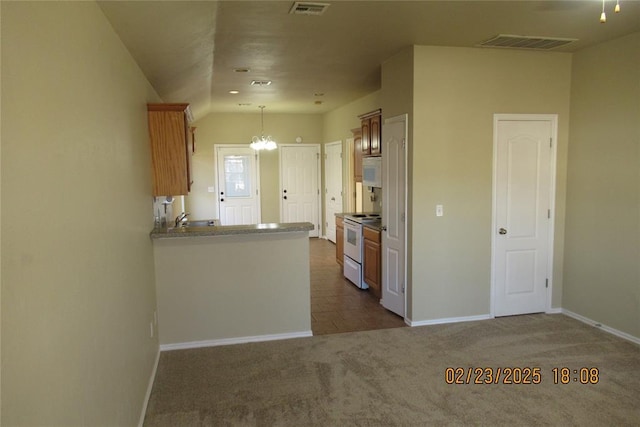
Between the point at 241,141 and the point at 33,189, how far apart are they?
25.9 ft

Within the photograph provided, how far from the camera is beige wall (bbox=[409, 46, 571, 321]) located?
4.14 m

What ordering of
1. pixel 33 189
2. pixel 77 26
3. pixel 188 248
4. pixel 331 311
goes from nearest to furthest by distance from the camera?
pixel 33 189, pixel 77 26, pixel 188 248, pixel 331 311

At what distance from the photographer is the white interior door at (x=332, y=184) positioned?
8711 millimetres

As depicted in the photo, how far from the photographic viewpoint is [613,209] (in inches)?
158

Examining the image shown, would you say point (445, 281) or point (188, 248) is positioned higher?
point (188, 248)

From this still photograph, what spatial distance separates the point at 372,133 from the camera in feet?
17.5

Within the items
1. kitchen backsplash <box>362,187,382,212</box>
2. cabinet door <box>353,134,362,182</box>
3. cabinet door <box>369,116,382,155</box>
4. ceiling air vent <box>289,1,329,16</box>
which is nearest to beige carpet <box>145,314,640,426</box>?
cabinet door <box>369,116,382,155</box>

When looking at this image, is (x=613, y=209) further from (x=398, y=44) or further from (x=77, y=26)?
(x=77, y=26)

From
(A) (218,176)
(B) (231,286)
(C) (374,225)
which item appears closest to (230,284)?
(B) (231,286)

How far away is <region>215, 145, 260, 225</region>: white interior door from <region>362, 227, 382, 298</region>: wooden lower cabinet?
417 centimetres

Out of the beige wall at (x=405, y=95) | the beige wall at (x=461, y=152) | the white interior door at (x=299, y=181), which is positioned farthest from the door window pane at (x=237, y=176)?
the beige wall at (x=461, y=152)

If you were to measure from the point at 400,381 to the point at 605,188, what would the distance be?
267cm

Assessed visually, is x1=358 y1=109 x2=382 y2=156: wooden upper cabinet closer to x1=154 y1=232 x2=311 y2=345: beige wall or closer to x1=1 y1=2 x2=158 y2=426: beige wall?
x1=154 y1=232 x2=311 y2=345: beige wall

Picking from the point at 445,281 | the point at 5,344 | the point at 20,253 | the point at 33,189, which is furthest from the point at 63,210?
the point at 445,281
